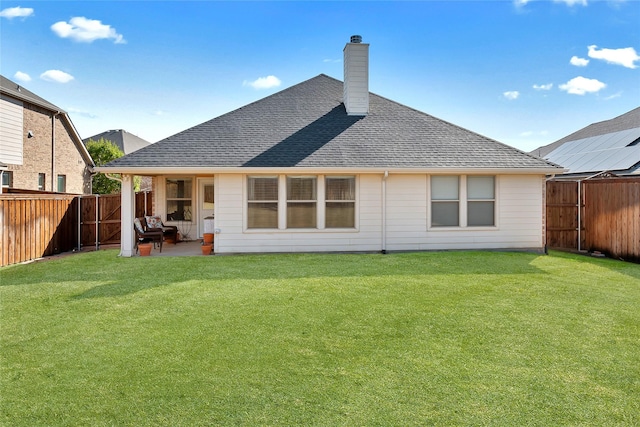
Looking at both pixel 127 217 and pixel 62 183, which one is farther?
pixel 62 183

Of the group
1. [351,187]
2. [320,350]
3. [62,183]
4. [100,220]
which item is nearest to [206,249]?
[351,187]

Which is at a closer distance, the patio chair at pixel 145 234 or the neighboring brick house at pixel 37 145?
the patio chair at pixel 145 234

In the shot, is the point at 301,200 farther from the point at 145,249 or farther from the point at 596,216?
the point at 596,216

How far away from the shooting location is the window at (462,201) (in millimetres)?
12141

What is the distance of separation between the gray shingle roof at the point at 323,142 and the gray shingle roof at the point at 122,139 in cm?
2266

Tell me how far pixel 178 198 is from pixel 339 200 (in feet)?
20.1

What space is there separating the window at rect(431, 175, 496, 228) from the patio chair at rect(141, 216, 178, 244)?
27.2 feet

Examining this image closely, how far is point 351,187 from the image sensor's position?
11938 mm

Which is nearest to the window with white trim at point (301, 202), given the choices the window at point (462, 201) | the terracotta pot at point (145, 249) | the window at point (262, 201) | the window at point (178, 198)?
the window at point (262, 201)

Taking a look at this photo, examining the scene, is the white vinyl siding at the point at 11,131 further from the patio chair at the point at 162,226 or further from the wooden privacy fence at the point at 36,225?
the patio chair at the point at 162,226

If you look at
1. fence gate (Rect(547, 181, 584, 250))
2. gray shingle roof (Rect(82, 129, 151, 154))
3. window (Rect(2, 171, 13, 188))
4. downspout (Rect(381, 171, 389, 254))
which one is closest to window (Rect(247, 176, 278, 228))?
downspout (Rect(381, 171, 389, 254))

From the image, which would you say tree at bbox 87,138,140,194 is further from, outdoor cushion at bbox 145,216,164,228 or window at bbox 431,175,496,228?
window at bbox 431,175,496,228

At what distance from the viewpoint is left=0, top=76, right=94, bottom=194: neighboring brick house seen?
1812 cm

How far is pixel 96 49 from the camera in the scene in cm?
1709
